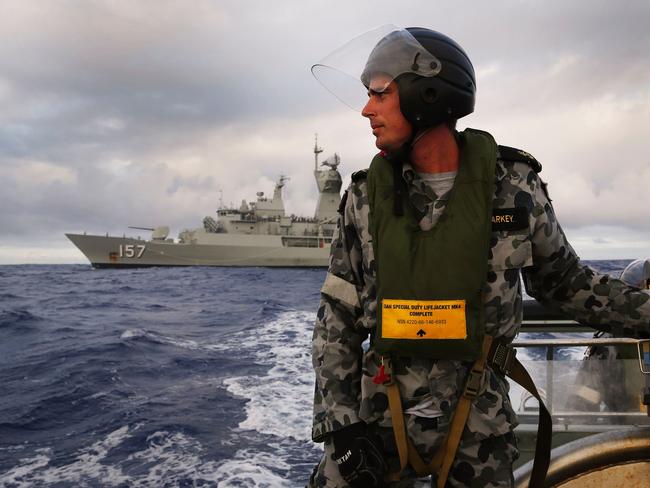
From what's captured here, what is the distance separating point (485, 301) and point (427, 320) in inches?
Result: 6.9

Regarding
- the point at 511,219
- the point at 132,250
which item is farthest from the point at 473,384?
the point at 132,250

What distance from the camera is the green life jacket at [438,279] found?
1.21m

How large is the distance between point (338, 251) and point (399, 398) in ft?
1.34

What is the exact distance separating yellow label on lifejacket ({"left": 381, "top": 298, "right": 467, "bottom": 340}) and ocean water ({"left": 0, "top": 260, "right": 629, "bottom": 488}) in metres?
3.68

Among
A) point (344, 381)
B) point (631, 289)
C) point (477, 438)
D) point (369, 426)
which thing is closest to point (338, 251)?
point (344, 381)

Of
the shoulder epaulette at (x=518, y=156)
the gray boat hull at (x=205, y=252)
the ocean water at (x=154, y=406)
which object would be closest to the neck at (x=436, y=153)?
the shoulder epaulette at (x=518, y=156)

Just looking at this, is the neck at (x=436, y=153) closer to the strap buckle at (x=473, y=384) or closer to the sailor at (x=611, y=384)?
the strap buckle at (x=473, y=384)

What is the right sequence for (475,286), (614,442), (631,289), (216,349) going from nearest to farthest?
(475,286)
(631,289)
(614,442)
(216,349)

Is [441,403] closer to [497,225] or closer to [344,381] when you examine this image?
[344,381]

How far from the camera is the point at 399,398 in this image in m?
1.25

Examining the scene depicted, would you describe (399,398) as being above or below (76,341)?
above

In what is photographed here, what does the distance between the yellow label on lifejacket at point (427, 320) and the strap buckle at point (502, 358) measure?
0.14 m

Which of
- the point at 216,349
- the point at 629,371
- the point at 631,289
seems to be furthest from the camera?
the point at 216,349

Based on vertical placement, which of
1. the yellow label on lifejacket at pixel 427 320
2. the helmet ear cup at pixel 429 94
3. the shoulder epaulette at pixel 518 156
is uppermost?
the helmet ear cup at pixel 429 94
